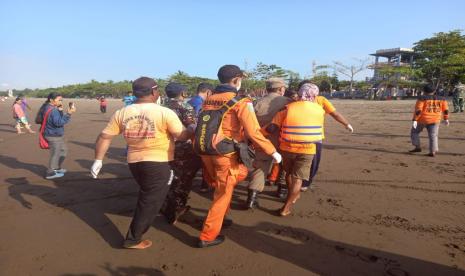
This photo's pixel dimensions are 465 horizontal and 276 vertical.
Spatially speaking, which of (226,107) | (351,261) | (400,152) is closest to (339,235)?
(351,261)

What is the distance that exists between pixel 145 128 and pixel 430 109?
6.91 metres

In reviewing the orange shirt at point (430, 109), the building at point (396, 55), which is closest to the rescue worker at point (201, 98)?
the orange shirt at point (430, 109)

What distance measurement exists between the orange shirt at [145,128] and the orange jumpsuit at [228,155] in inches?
17.6

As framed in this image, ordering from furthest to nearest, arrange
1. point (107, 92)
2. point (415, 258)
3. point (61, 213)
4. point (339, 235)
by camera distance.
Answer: point (107, 92), point (61, 213), point (339, 235), point (415, 258)

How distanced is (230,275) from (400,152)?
667cm

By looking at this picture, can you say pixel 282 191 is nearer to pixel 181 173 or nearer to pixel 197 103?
pixel 181 173

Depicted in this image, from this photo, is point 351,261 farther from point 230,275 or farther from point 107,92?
point 107,92

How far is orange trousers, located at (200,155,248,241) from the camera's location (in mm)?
3148

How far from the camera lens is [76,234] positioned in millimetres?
3752

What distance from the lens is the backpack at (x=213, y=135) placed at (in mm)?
3078

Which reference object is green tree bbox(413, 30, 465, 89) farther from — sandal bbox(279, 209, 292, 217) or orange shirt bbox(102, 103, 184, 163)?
orange shirt bbox(102, 103, 184, 163)

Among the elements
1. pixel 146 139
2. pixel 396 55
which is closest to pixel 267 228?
pixel 146 139

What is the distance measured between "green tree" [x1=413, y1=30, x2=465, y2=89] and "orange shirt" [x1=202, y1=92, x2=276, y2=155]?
37.6m

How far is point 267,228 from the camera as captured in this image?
379cm
